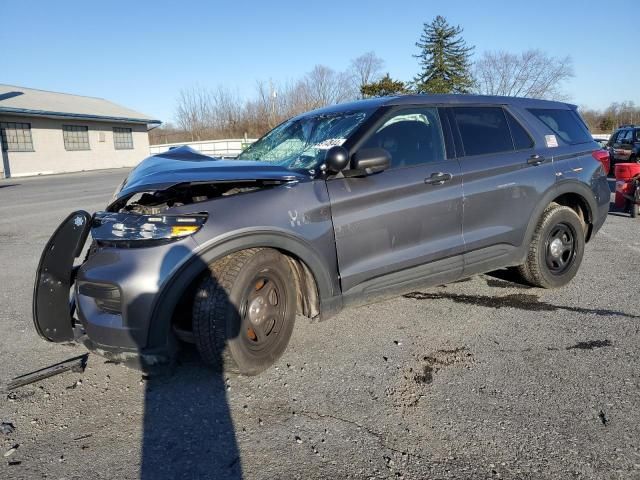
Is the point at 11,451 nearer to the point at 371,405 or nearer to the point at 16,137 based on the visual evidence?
the point at 371,405

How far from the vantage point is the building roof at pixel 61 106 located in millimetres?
25969

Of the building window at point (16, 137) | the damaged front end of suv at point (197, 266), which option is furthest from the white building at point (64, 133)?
the damaged front end of suv at point (197, 266)

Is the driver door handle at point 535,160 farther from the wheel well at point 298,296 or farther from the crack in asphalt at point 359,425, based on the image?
the crack in asphalt at point 359,425

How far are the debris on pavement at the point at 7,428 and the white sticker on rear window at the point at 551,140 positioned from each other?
469cm

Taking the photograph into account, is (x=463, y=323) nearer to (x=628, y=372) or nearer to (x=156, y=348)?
(x=628, y=372)

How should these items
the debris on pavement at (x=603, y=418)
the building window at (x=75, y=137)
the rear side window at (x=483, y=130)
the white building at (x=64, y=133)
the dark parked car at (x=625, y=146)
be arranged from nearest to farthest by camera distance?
the debris on pavement at (x=603, y=418), the rear side window at (x=483, y=130), the dark parked car at (x=625, y=146), the white building at (x=64, y=133), the building window at (x=75, y=137)

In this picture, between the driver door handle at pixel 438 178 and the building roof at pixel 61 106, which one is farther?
the building roof at pixel 61 106

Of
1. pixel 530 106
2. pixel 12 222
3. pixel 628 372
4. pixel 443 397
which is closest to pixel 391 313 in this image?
pixel 443 397

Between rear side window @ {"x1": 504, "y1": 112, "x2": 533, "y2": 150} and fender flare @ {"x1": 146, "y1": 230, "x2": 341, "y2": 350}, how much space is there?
2.36m

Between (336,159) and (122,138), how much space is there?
111 ft

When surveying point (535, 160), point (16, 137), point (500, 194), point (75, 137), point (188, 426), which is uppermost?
point (75, 137)

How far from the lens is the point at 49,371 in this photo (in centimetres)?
310

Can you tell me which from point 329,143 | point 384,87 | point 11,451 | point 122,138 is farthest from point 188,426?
point 384,87

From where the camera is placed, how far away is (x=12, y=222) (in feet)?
30.8
